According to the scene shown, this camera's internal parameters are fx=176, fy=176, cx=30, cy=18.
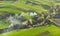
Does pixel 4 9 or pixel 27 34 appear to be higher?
pixel 4 9

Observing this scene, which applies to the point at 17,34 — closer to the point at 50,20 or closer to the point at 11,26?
the point at 11,26

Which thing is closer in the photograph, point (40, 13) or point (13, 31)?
point (13, 31)

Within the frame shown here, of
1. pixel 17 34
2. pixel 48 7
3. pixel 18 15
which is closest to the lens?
pixel 17 34

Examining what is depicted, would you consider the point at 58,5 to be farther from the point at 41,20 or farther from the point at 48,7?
the point at 41,20

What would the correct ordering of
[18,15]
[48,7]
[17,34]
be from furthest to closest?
[48,7]
[18,15]
[17,34]

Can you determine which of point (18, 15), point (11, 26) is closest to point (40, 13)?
point (18, 15)

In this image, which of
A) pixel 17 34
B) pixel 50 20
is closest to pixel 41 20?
pixel 50 20
